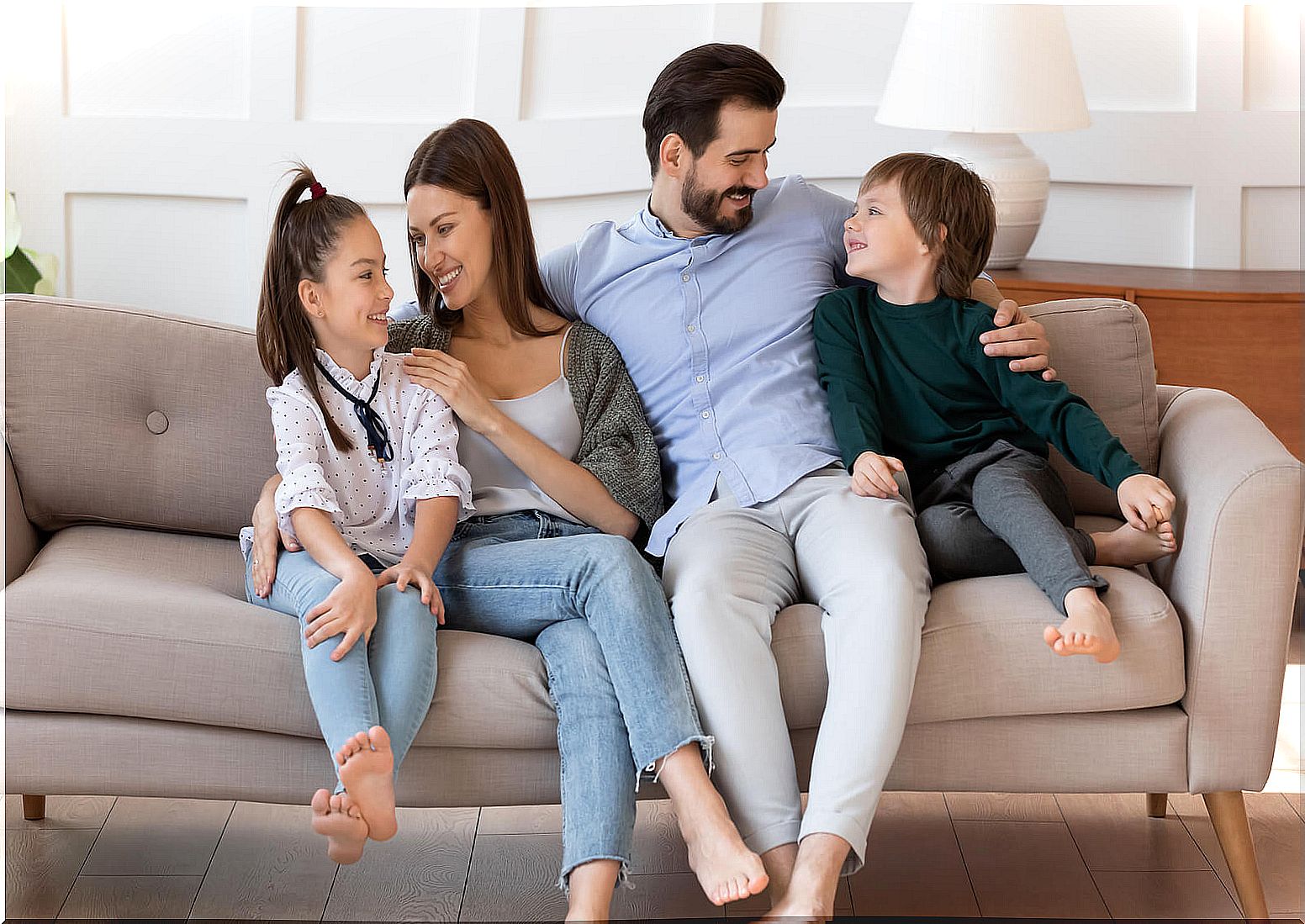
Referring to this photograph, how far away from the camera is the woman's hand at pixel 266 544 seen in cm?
183

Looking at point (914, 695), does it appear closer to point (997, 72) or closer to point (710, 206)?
point (710, 206)

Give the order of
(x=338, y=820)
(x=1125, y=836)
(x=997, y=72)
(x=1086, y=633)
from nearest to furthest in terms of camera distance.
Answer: (x=338, y=820)
(x=1086, y=633)
(x=1125, y=836)
(x=997, y=72)

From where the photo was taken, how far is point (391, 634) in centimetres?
168

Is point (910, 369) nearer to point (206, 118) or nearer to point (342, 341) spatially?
point (342, 341)

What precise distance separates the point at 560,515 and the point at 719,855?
63 centimetres

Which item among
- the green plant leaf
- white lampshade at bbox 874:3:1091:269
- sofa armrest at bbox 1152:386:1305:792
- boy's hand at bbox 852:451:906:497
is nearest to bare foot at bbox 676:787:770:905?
boy's hand at bbox 852:451:906:497

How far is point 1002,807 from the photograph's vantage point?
2184 mm

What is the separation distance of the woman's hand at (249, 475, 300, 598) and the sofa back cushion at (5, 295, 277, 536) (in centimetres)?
20

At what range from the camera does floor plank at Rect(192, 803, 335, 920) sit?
1.87 metres

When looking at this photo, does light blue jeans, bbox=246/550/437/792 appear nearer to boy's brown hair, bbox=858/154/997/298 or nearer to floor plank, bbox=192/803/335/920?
floor plank, bbox=192/803/335/920

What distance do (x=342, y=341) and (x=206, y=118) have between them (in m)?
1.66

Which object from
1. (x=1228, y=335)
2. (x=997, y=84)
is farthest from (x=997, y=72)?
(x=1228, y=335)

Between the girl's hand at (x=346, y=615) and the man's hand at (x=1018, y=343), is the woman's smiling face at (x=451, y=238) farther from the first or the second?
the man's hand at (x=1018, y=343)

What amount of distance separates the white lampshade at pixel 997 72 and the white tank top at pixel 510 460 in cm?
129
